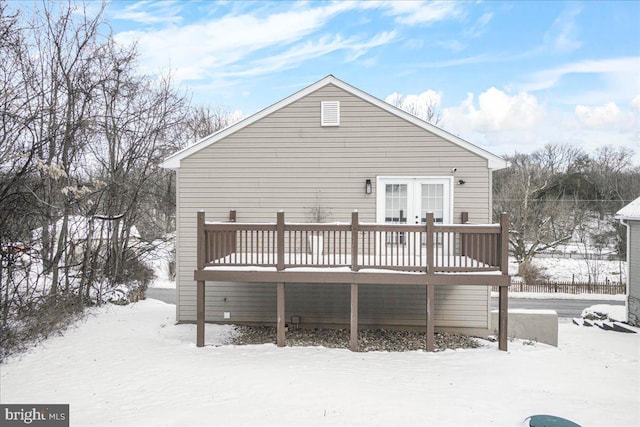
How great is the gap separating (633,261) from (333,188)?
11.5 meters

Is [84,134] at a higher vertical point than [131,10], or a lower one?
lower

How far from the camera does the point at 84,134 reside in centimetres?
1104

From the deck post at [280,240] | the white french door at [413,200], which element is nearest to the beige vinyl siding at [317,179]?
the white french door at [413,200]

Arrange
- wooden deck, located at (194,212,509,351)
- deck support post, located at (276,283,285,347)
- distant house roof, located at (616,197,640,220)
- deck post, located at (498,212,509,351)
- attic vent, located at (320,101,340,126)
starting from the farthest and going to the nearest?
distant house roof, located at (616,197,640,220) < attic vent, located at (320,101,340,126) < deck support post, located at (276,283,285,347) < wooden deck, located at (194,212,509,351) < deck post, located at (498,212,509,351)

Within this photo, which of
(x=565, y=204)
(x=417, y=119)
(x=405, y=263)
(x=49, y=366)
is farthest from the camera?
(x=565, y=204)

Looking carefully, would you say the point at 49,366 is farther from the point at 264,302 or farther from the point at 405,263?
the point at 405,263

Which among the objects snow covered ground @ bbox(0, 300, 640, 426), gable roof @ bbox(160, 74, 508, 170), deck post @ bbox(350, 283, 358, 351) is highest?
gable roof @ bbox(160, 74, 508, 170)

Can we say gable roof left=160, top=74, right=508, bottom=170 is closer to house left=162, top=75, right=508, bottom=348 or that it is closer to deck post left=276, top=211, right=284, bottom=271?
house left=162, top=75, right=508, bottom=348

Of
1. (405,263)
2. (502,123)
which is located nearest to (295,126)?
(405,263)

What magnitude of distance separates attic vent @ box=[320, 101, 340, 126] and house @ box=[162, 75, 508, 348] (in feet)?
0.08

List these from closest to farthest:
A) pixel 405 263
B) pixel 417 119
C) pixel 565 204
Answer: pixel 405 263 < pixel 417 119 < pixel 565 204

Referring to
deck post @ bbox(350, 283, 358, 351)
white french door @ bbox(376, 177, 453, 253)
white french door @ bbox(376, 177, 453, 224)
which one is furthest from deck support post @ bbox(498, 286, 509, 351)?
deck post @ bbox(350, 283, 358, 351)

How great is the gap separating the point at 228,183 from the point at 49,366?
4852mm

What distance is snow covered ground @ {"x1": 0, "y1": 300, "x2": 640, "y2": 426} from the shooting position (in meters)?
5.02
